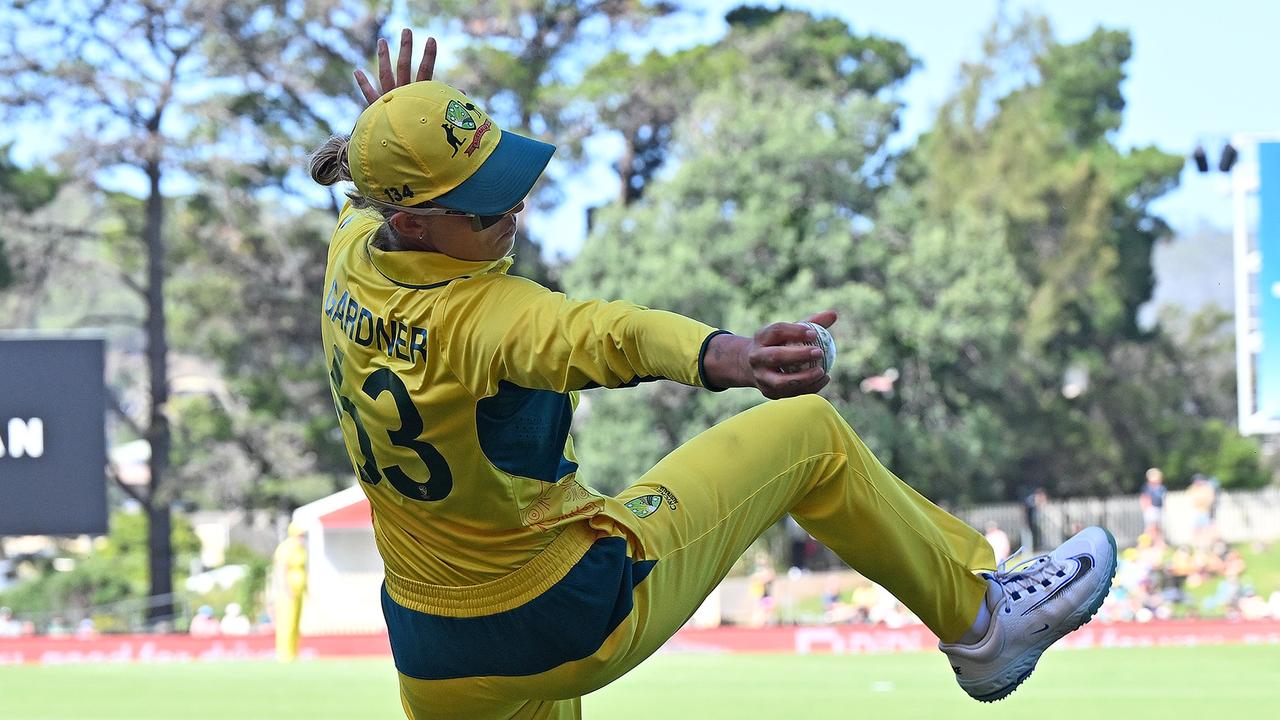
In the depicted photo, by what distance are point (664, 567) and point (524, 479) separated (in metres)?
0.41

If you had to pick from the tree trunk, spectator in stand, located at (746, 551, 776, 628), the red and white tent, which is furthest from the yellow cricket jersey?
the tree trunk

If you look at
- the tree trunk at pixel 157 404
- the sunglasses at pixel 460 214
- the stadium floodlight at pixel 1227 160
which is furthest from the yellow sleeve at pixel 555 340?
the tree trunk at pixel 157 404

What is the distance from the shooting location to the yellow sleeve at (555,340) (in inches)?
118

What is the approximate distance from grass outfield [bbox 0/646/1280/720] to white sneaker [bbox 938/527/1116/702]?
15.5 ft

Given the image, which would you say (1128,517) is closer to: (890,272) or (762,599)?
(890,272)

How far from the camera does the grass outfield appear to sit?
9.45 m

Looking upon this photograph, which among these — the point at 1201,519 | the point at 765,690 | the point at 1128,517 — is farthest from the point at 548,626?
the point at 1128,517

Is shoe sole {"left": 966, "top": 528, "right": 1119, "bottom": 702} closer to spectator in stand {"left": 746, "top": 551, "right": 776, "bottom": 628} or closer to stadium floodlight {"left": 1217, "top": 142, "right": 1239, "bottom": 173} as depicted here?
stadium floodlight {"left": 1217, "top": 142, "right": 1239, "bottom": 173}

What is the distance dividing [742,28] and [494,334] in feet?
110

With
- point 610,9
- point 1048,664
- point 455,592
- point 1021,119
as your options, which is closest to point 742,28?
point 610,9

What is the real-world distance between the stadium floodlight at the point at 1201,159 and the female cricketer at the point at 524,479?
16.2 metres

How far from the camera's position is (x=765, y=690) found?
11320 millimetres

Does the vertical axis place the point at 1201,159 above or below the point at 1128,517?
above

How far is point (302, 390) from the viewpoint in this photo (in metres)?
31.1
